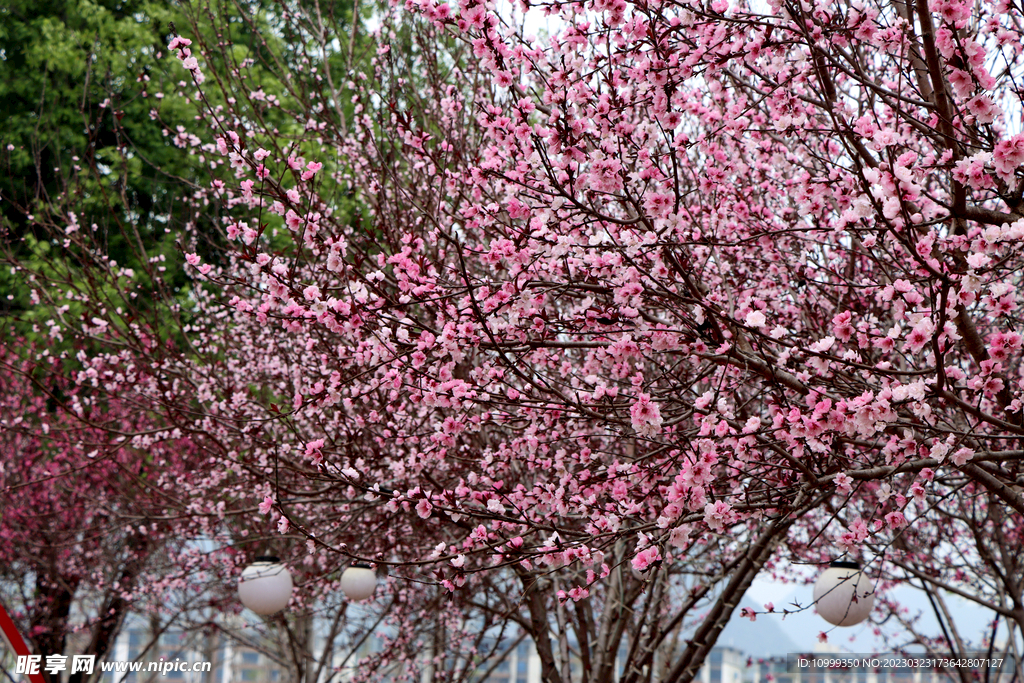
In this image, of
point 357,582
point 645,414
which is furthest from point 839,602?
point 357,582

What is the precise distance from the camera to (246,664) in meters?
64.7

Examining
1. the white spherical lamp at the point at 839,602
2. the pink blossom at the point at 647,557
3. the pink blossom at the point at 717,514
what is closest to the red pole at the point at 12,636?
the pink blossom at the point at 647,557

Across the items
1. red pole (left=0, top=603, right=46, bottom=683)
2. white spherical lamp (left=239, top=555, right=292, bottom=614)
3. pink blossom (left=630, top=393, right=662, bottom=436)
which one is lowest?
red pole (left=0, top=603, right=46, bottom=683)

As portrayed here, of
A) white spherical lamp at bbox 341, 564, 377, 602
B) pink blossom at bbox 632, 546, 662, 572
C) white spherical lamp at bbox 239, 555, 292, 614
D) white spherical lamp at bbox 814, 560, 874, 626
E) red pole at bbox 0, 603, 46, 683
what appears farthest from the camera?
white spherical lamp at bbox 341, 564, 377, 602

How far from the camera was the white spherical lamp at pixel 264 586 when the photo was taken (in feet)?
20.8

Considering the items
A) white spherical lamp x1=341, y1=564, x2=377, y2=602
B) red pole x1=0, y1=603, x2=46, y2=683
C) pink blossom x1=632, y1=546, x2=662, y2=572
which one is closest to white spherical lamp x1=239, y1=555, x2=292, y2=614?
white spherical lamp x1=341, y1=564, x2=377, y2=602

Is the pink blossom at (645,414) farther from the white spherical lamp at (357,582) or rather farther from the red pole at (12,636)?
the white spherical lamp at (357,582)

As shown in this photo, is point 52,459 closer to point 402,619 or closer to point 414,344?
point 402,619

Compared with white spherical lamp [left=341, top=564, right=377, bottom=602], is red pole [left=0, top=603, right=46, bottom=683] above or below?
below

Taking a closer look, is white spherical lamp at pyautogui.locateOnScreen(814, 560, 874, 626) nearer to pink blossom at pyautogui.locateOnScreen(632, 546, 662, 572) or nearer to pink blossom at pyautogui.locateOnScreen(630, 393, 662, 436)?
pink blossom at pyautogui.locateOnScreen(632, 546, 662, 572)

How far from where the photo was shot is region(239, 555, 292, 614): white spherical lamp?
6348 mm

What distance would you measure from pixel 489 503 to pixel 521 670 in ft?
220

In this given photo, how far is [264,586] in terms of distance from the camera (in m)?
6.35

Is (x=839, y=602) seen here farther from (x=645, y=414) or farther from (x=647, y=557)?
(x=645, y=414)
